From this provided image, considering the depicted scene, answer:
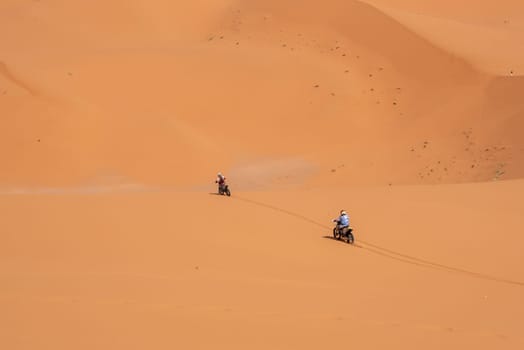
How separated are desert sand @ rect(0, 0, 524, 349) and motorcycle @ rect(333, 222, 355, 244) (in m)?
0.27

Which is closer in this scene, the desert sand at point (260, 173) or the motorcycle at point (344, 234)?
the desert sand at point (260, 173)

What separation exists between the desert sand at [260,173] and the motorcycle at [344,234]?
265 mm

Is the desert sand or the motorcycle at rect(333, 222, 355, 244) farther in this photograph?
the motorcycle at rect(333, 222, 355, 244)

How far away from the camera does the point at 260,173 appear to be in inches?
814


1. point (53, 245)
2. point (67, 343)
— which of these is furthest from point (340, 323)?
point (53, 245)

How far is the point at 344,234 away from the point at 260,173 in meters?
8.96

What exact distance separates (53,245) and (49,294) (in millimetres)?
2529

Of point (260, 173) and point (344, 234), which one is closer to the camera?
point (344, 234)

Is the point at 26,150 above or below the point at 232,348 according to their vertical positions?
above

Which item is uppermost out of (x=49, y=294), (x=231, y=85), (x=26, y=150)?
(x=231, y=85)

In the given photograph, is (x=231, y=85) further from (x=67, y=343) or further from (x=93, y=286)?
(x=67, y=343)

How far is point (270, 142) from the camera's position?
23.0 metres

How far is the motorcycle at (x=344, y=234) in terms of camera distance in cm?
1185

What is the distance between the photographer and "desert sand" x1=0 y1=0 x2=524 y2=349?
745 centimetres
